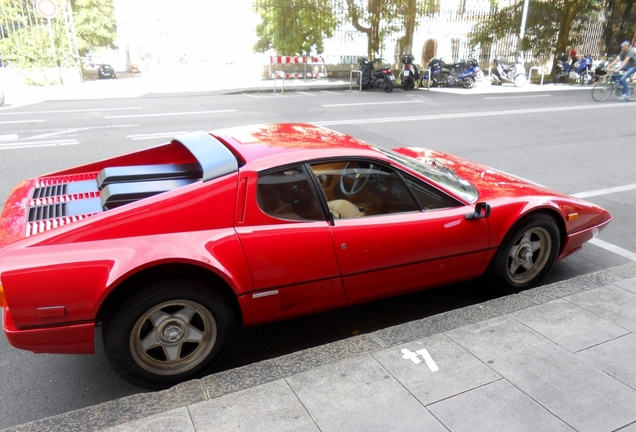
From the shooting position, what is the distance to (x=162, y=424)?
2.30m

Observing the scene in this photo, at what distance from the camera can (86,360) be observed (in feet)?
10.4

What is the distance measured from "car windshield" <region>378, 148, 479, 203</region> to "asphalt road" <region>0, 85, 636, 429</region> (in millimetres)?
850

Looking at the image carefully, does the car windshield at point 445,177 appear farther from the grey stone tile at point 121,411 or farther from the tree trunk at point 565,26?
the tree trunk at point 565,26

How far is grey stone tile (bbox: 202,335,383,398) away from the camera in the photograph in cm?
260

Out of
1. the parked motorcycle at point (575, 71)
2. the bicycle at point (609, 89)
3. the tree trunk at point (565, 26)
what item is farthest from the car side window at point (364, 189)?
the tree trunk at point (565, 26)

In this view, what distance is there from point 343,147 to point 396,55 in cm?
2501

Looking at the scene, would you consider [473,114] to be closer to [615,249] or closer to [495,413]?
[615,249]

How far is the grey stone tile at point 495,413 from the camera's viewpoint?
2.37 m

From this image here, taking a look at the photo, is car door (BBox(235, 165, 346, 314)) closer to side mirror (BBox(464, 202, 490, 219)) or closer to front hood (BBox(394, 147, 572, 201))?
side mirror (BBox(464, 202, 490, 219))

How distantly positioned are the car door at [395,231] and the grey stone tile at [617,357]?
0.95m

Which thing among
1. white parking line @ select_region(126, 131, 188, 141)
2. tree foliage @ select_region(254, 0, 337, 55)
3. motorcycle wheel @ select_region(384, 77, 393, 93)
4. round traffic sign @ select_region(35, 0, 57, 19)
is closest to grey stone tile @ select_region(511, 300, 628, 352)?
white parking line @ select_region(126, 131, 188, 141)

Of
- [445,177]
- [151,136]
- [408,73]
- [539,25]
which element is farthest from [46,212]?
[539,25]

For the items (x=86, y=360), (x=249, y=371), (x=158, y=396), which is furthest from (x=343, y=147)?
(x=86, y=360)

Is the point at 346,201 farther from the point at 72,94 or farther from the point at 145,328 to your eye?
the point at 72,94
